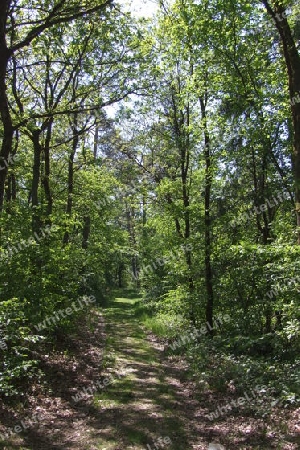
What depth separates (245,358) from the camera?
7.86 meters

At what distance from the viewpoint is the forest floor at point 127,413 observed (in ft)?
18.0

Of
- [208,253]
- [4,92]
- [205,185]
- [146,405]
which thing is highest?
[4,92]

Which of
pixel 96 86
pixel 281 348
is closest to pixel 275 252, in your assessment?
pixel 281 348

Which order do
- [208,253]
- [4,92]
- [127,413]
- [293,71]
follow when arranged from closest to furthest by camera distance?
1. [127,413]
2. [4,92]
3. [293,71]
4. [208,253]

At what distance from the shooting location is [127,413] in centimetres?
680

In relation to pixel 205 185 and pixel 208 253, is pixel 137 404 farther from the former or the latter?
pixel 205 185

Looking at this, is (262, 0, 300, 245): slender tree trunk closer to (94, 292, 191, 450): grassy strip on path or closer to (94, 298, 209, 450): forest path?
(94, 298, 209, 450): forest path

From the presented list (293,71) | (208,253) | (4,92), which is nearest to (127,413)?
→ (208,253)

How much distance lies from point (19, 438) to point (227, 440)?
316 centimetres

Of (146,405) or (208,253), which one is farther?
(208,253)

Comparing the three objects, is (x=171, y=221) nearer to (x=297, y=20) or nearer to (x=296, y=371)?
(x=297, y=20)

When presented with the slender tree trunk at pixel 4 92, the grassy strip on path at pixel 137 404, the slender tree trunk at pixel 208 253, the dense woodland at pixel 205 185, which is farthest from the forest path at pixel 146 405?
the slender tree trunk at pixel 4 92

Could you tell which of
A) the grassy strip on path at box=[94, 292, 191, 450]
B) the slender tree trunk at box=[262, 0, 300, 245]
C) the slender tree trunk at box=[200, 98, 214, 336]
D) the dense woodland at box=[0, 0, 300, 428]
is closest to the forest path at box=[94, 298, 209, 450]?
the grassy strip on path at box=[94, 292, 191, 450]

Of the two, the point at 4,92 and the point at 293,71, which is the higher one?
the point at 4,92
